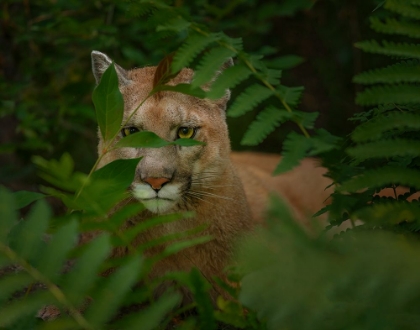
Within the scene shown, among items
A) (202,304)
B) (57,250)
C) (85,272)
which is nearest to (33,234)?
(57,250)

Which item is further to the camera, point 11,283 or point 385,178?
point 385,178

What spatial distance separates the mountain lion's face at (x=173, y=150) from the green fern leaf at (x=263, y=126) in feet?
3.53

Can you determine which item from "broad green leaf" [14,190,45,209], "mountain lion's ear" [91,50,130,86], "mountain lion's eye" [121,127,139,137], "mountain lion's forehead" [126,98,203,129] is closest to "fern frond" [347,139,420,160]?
"broad green leaf" [14,190,45,209]

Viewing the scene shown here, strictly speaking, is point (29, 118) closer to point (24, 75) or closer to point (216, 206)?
point (24, 75)

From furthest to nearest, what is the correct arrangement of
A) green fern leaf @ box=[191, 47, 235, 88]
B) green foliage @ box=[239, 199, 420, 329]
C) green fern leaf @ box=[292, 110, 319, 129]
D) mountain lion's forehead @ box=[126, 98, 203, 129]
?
mountain lion's forehead @ box=[126, 98, 203, 129] < green fern leaf @ box=[292, 110, 319, 129] < green fern leaf @ box=[191, 47, 235, 88] < green foliage @ box=[239, 199, 420, 329]

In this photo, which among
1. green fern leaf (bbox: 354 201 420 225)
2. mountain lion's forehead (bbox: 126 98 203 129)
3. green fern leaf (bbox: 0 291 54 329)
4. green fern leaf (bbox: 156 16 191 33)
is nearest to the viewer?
green fern leaf (bbox: 0 291 54 329)

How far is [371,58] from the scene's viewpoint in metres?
7.98

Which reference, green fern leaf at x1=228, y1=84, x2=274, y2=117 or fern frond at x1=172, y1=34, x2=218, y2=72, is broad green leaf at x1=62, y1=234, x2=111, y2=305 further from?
fern frond at x1=172, y1=34, x2=218, y2=72

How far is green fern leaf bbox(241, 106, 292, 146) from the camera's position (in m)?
2.31

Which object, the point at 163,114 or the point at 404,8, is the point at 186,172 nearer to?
the point at 163,114

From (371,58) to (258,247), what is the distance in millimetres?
6767

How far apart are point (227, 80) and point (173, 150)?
1083mm

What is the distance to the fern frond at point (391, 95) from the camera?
2080 millimetres

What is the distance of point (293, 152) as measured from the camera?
90.4 inches
